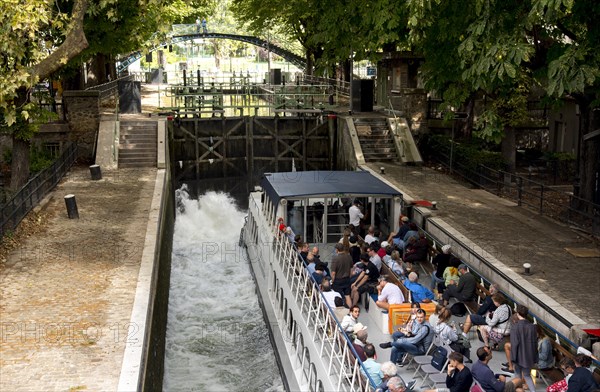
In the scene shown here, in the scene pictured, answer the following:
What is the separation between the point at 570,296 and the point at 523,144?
22294 mm

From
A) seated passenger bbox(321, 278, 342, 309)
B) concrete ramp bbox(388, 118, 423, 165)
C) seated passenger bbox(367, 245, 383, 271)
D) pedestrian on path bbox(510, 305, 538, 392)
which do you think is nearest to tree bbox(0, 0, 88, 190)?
seated passenger bbox(321, 278, 342, 309)

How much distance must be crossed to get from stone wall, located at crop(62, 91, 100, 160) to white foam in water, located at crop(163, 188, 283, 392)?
558 cm

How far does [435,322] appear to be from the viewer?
1313cm

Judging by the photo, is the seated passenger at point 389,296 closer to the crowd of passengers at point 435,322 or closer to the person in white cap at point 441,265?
the crowd of passengers at point 435,322

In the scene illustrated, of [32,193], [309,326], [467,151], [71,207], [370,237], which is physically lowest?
[309,326]

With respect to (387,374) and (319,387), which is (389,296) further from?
(387,374)

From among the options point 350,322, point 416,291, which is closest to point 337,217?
point 416,291

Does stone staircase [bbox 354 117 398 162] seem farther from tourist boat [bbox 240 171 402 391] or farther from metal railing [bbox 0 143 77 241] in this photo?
metal railing [bbox 0 143 77 241]

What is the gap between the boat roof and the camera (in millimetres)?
19438

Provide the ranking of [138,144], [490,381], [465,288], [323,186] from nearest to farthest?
1. [490,381]
2. [465,288]
3. [323,186]
4. [138,144]

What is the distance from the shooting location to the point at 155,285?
17.0 m

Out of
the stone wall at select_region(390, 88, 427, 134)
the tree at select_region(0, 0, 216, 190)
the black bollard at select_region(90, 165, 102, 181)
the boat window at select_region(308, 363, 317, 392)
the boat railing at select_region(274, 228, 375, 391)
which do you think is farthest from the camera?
the stone wall at select_region(390, 88, 427, 134)

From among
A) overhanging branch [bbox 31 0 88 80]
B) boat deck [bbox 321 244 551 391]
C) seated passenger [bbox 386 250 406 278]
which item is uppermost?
overhanging branch [bbox 31 0 88 80]

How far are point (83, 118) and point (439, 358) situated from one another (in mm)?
23926
